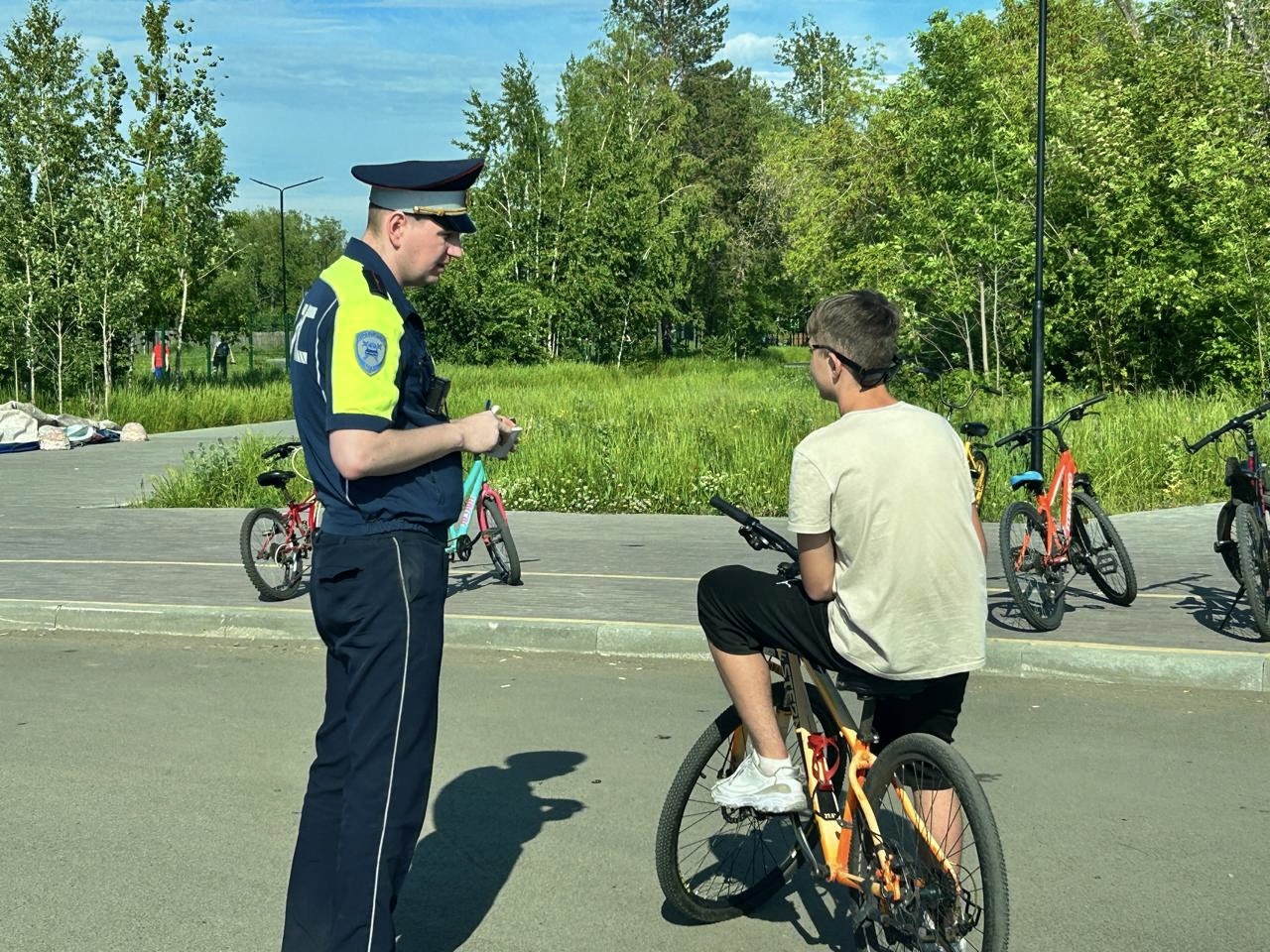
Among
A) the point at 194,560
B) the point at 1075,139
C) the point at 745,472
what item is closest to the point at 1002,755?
the point at 194,560

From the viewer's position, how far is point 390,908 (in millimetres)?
3441

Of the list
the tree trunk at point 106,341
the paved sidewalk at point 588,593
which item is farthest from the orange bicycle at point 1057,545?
the tree trunk at point 106,341

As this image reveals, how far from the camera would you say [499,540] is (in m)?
10.1

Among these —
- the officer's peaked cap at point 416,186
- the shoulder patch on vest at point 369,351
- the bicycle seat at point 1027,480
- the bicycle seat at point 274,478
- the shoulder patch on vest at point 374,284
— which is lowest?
the bicycle seat at point 274,478

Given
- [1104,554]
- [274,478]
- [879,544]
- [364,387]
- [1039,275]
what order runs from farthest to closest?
[1039,275]
[274,478]
[1104,554]
[879,544]
[364,387]

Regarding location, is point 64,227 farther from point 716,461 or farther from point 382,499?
point 382,499

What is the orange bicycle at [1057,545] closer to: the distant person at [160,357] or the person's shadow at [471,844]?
the person's shadow at [471,844]

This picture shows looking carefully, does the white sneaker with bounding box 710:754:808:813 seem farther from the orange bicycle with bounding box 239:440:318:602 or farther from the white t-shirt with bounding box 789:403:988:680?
the orange bicycle with bounding box 239:440:318:602

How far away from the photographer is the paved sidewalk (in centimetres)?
762

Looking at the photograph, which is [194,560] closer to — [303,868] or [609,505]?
[609,505]

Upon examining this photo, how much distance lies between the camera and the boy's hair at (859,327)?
349 cm

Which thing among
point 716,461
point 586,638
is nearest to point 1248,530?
point 586,638

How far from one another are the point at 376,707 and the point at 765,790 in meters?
1.00

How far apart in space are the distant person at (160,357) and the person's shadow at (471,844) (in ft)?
103
